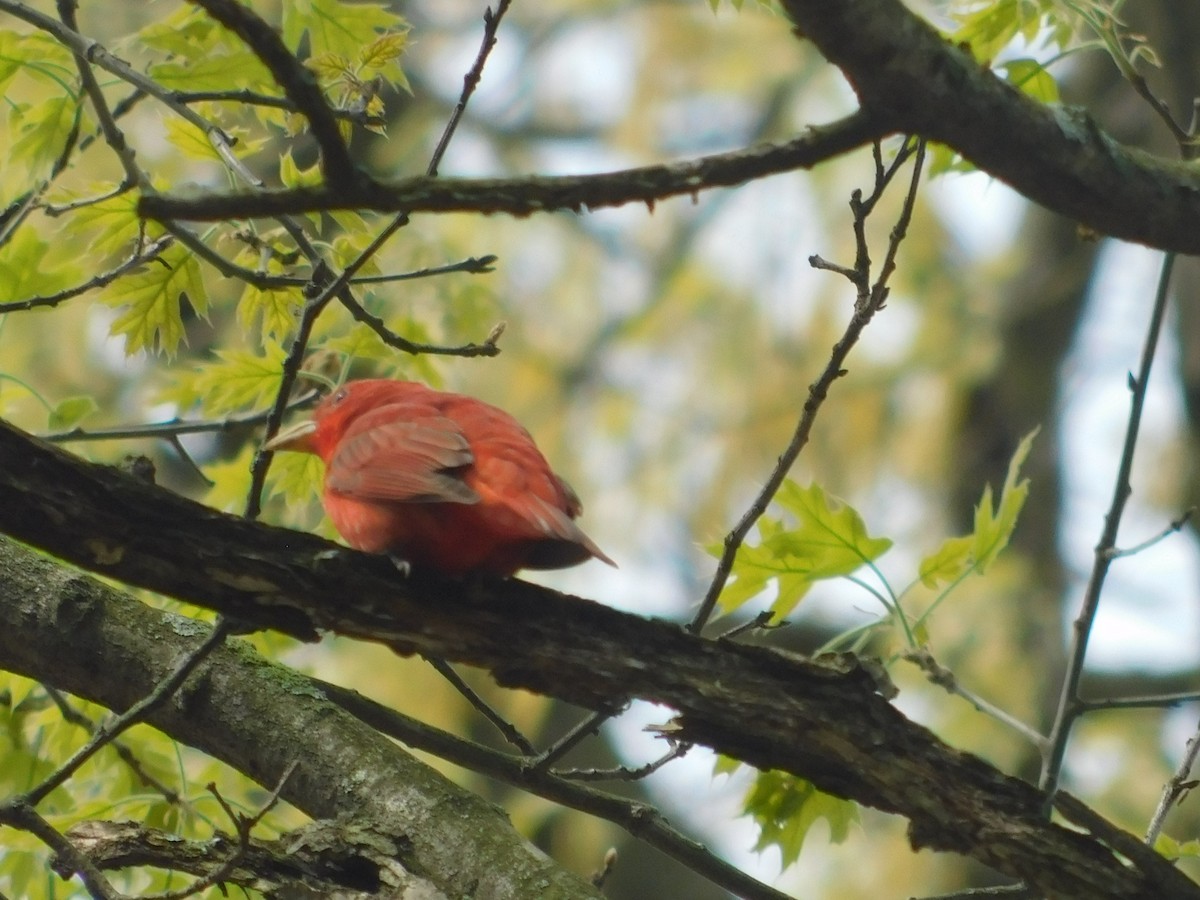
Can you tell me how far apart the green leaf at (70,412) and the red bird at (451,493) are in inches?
16.7

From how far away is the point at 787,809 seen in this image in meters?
2.55

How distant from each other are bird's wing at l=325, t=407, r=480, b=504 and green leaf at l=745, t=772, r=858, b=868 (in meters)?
0.81

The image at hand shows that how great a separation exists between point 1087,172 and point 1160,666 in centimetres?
604

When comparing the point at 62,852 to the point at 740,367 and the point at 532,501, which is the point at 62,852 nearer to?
the point at 532,501

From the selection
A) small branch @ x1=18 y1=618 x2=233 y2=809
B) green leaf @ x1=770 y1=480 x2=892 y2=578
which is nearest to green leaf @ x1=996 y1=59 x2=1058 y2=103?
green leaf @ x1=770 y1=480 x2=892 y2=578

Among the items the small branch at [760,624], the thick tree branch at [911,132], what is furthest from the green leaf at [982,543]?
the thick tree branch at [911,132]

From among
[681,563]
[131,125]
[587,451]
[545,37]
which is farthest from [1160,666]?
[131,125]

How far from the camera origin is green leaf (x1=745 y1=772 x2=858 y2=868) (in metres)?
2.54

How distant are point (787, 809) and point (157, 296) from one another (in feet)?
4.98

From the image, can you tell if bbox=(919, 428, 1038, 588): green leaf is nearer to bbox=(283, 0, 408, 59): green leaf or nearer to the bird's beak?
the bird's beak

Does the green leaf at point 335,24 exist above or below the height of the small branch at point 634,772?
above

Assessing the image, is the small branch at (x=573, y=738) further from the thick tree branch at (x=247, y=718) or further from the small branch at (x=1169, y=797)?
the small branch at (x=1169, y=797)

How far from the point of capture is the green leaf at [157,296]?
257 centimetres

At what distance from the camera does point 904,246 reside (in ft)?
23.9
